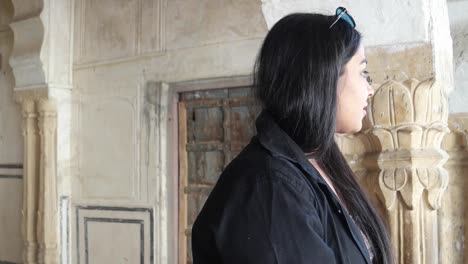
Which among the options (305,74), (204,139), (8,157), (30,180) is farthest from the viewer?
(8,157)

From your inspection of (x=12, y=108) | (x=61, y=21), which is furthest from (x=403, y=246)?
(x=12, y=108)

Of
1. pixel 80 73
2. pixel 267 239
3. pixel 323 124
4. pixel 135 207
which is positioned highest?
pixel 80 73

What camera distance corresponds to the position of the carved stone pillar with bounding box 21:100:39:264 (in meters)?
3.64

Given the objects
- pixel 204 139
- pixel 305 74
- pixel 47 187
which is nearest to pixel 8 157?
pixel 47 187

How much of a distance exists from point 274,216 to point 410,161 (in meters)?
1.17

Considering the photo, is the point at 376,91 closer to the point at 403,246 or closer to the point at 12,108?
the point at 403,246

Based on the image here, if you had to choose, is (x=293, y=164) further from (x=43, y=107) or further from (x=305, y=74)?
(x=43, y=107)

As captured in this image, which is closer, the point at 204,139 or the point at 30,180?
the point at 204,139

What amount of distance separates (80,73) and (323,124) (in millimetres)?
3020

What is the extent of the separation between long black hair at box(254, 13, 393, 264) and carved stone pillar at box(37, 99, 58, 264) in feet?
9.58

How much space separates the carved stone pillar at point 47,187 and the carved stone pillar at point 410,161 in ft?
A: 8.28

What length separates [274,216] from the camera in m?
0.78

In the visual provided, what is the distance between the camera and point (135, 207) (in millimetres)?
3299

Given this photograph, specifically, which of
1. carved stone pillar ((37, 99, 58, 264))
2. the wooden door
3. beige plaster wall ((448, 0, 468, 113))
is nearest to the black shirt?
beige plaster wall ((448, 0, 468, 113))
